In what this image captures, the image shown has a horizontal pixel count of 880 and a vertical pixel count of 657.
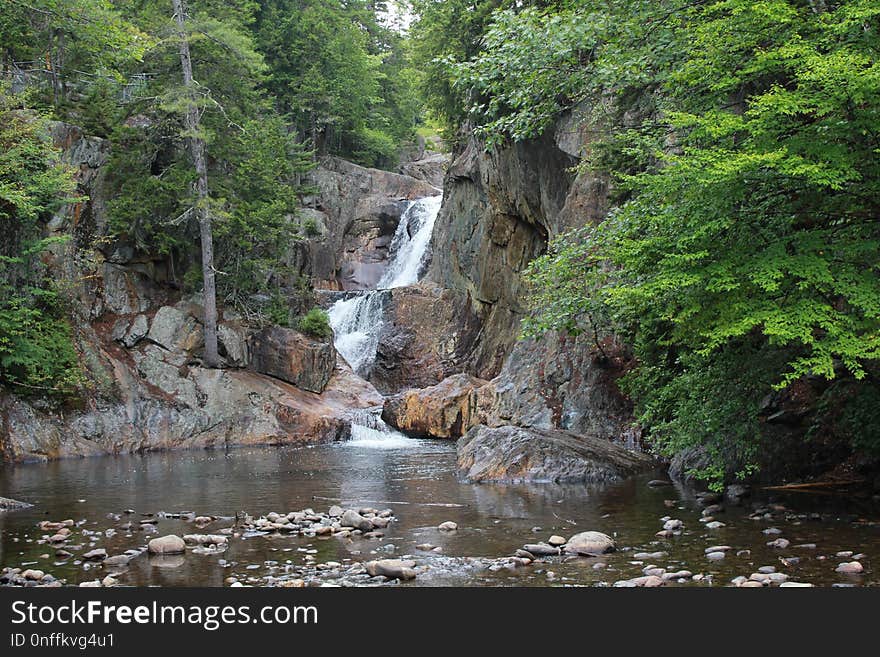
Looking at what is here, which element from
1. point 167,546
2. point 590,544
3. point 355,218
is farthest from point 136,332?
point 590,544

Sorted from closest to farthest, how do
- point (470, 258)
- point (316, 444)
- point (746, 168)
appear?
point (746, 168), point (316, 444), point (470, 258)

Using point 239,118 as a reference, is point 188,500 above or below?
below

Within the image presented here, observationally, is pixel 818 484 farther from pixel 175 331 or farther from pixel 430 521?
pixel 175 331

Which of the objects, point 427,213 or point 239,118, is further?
point 427,213

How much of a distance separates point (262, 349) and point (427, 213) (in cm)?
1361

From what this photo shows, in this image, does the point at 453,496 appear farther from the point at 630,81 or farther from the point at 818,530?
the point at 630,81

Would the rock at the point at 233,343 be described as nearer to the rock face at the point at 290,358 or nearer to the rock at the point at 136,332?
the rock face at the point at 290,358

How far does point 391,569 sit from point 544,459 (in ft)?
21.0

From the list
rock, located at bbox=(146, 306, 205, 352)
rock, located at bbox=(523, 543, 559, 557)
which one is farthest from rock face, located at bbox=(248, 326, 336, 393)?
rock, located at bbox=(523, 543, 559, 557)

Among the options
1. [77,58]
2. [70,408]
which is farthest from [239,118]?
[70,408]

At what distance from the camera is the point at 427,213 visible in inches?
1387

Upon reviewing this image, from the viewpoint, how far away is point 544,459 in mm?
12547

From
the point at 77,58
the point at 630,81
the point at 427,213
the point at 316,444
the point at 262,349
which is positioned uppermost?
the point at 77,58

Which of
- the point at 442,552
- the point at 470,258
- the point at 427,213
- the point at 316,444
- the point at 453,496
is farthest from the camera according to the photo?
the point at 427,213
